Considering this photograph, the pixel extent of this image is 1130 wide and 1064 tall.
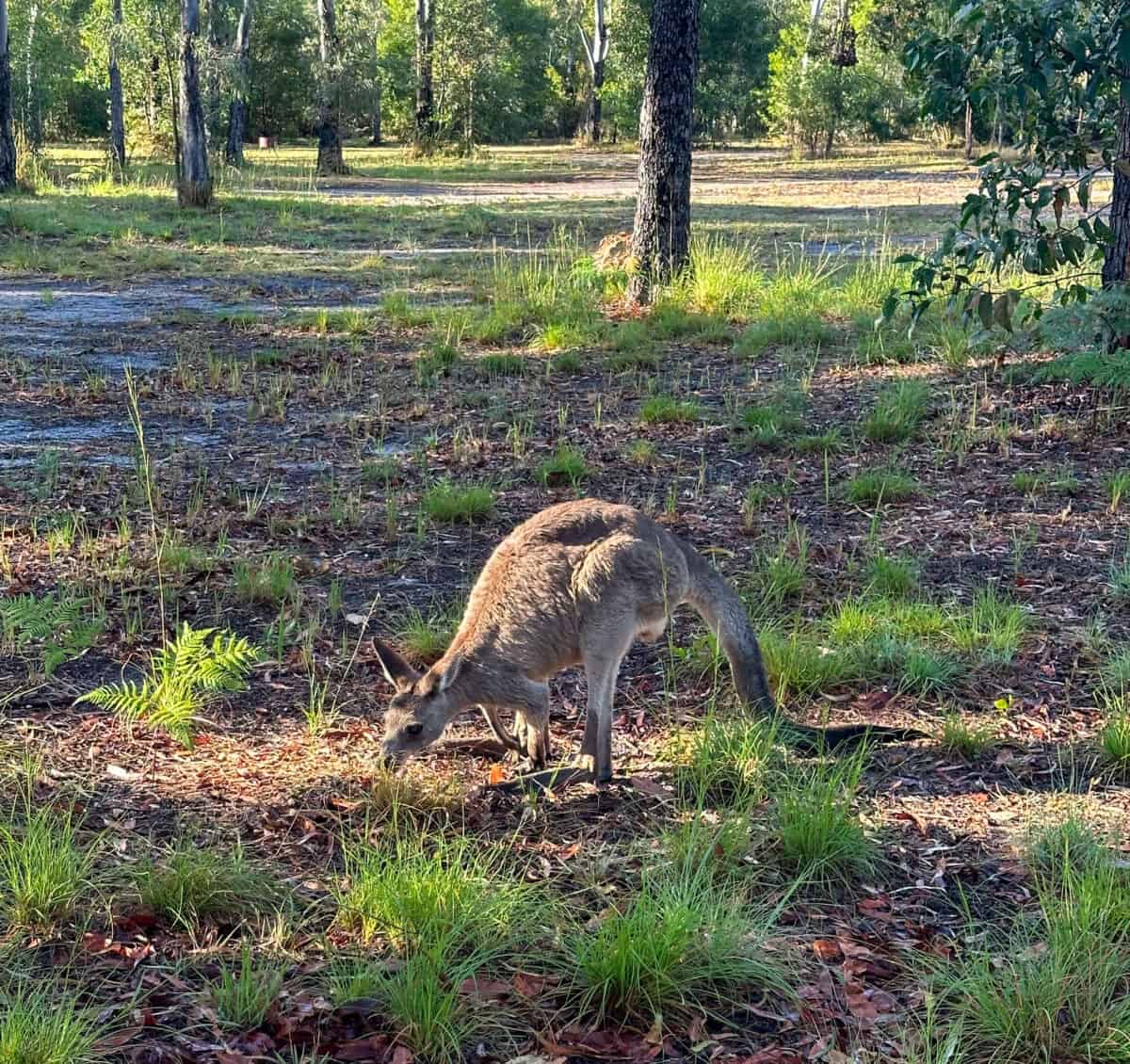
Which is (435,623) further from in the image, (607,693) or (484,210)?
(484,210)

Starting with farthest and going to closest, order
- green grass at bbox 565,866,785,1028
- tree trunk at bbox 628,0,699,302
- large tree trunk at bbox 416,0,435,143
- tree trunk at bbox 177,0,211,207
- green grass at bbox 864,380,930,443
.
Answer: large tree trunk at bbox 416,0,435,143 → tree trunk at bbox 177,0,211,207 → tree trunk at bbox 628,0,699,302 → green grass at bbox 864,380,930,443 → green grass at bbox 565,866,785,1028

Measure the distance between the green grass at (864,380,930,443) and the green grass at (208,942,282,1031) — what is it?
6251 millimetres

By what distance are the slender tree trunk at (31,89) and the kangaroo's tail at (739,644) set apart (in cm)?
3630

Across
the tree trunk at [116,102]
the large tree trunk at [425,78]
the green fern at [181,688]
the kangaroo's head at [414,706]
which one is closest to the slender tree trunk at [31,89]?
the tree trunk at [116,102]

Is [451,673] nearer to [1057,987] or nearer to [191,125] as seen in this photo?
[1057,987]

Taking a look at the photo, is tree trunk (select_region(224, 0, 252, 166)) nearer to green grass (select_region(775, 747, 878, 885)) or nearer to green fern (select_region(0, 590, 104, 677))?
green fern (select_region(0, 590, 104, 677))

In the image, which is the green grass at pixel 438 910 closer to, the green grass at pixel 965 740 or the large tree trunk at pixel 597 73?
the green grass at pixel 965 740

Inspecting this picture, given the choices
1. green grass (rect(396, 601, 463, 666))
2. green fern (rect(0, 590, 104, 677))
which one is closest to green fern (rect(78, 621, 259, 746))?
green fern (rect(0, 590, 104, 677))

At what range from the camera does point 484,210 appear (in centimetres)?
2116

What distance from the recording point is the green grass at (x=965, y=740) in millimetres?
4570

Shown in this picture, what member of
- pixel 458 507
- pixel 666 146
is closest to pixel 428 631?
pixel 458 507

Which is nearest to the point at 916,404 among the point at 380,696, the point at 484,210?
the point at 380,696

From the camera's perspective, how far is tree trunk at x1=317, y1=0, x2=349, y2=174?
32.1m

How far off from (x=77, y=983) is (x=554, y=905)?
1.19 metres
